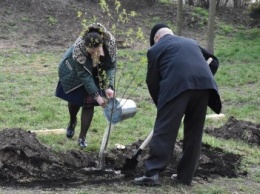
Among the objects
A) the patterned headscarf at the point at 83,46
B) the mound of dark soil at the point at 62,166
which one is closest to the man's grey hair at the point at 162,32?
the patterned headscarf at the point at 83,46

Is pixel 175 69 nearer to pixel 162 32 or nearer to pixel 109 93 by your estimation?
pixel 162 32

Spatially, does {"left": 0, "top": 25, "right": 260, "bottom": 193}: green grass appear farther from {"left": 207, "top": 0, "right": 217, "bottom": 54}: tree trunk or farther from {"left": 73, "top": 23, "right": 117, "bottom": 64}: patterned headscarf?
{"left": 207, "top": 0, "right": 217, "bottom": 54}: tree trunk

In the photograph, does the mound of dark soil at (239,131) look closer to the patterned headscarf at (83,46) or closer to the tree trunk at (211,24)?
the patterned headscarf at (83,46)

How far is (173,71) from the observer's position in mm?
5141

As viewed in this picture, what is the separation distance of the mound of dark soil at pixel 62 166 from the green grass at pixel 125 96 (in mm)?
350

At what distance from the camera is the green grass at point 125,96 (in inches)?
269

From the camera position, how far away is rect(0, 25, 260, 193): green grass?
6.82 m

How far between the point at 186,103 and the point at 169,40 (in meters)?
0.66

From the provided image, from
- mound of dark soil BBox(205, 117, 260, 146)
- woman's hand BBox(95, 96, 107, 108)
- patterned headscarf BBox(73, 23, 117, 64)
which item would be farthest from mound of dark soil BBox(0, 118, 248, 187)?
mound of dark soil BBox(205, 117, 260, 146)

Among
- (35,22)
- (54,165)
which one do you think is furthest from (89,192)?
(35,22)

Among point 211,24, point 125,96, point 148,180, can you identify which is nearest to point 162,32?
point 148,180

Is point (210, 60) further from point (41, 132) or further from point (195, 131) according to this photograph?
point (41, 132)

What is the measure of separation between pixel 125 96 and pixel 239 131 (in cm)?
324

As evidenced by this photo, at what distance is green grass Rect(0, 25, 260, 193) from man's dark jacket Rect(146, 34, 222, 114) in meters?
0.35
